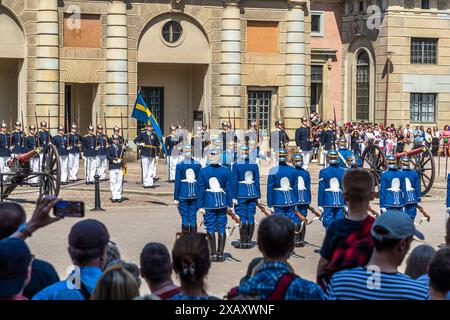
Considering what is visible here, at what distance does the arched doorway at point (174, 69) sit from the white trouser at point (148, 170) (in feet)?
24.6

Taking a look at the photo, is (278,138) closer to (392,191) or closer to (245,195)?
(392,191)

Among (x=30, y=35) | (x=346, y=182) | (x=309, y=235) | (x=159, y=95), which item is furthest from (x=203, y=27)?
(x=346, y=182)

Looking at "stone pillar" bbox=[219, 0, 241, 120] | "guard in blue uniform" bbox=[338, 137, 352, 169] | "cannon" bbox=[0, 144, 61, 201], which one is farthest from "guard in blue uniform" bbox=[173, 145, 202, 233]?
"stone pillar" bbox=[219, 0, 241, 120]

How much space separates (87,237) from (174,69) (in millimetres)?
29075

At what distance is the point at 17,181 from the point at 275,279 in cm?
1666

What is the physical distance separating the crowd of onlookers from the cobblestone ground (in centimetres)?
552

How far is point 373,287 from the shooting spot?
18.9 feet

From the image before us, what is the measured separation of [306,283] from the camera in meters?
5.77

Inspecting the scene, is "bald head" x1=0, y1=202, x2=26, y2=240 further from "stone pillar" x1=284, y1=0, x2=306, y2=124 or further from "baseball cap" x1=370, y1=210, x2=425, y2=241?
"stone pillar" x1=284, y1=0, x2=306, y2=124

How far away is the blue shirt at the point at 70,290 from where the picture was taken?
6.07m

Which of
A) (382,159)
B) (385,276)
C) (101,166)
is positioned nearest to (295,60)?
(101,166)

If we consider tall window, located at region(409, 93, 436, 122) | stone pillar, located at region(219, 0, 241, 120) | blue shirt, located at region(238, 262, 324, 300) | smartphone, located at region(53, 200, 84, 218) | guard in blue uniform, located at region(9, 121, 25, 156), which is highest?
stone pillar, located at region(219, 0, 241, 120)

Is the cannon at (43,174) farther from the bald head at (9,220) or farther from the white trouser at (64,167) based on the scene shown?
the bald head at (9,220)

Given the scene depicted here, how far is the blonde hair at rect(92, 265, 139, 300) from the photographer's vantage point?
5.59 meters
